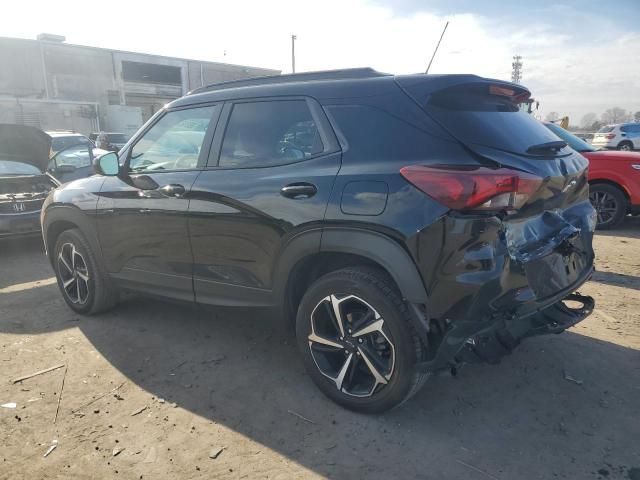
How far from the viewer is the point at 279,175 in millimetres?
2928

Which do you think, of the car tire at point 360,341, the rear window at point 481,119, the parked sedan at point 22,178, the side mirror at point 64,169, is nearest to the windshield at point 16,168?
the parked sedan at point 22,178

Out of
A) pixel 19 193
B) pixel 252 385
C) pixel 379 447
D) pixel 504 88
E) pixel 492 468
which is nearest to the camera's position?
pixel 492 468

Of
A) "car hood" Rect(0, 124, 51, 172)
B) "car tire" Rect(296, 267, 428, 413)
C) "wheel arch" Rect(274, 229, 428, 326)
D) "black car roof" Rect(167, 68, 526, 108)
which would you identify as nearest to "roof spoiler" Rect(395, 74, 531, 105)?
"black car roof" Rect(167, 68, 526, 108)

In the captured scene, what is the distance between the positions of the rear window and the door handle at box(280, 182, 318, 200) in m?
0.77

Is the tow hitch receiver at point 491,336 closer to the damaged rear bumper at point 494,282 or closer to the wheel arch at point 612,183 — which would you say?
the damaged rear bumper at point 494,282

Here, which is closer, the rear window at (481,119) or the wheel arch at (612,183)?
the rear window at (481,119)

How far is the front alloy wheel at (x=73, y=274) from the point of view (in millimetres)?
4336

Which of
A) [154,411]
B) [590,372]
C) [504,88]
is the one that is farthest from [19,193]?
[590,372]

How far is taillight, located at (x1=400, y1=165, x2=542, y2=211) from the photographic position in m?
2.28

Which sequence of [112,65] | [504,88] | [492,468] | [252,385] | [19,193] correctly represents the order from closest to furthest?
[492,468], [504,88], [252,385], [19,193], [112,65]

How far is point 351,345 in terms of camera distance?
109 inches

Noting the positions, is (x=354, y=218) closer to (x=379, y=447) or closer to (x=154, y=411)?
(x=379, y=447)

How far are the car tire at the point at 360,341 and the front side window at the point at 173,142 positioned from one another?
142 centimetres

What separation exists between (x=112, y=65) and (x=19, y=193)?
115 feet
